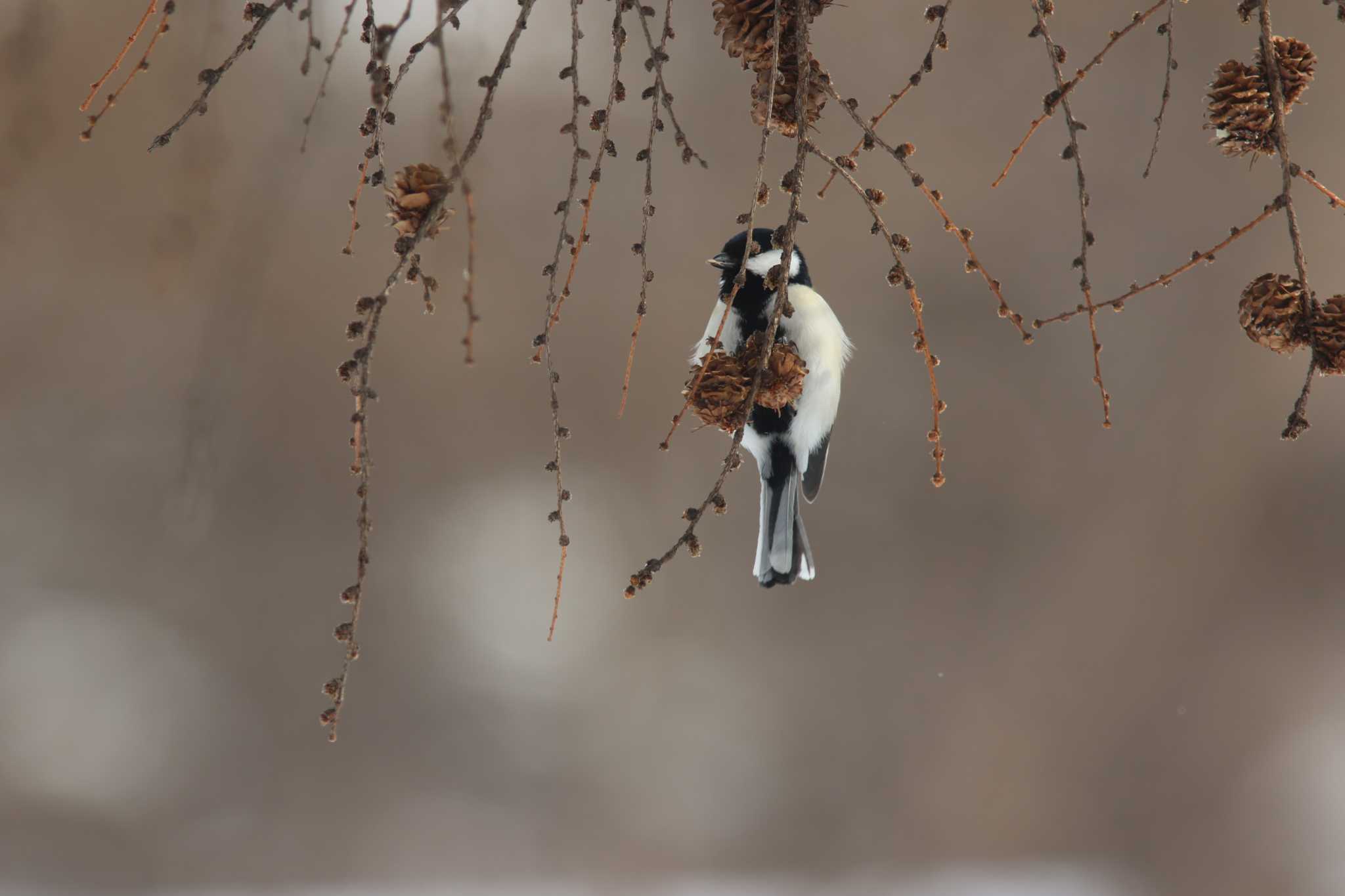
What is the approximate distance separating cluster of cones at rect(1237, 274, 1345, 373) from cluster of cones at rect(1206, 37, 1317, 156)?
0.07 metres

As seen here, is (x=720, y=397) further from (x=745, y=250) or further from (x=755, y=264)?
(x=755, y=264)

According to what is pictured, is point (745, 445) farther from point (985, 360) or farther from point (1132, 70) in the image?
point (1132, 70)

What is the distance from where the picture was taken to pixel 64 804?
4.42 ft

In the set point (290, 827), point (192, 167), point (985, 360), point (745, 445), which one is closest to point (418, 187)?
point (745, 445)

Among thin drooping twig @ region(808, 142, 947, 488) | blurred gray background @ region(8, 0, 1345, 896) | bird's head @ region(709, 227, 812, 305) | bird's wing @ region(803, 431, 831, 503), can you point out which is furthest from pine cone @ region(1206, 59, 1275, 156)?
blurred gray background @ region(8, 0, 1345, 896)

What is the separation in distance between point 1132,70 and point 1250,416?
0.52 m

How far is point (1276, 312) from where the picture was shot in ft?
1.62

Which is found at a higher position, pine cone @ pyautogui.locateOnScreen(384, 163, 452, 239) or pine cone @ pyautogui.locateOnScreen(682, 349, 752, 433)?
pine cone @ pyautogui.locateOnScreen(384, 163, 452, 239)

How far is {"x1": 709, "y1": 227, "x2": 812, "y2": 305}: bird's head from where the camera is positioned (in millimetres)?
813

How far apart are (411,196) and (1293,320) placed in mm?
424

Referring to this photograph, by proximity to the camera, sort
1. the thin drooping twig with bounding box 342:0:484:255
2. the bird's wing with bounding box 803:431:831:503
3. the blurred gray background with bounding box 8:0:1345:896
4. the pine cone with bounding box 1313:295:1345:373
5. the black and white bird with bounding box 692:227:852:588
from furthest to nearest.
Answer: the blurred gray background with bounding box 8:0:1345:896 → the bird's wing with bounding box 803:431:831:503 → the black and white bird with bounding box 692:227:852:588 → the pine cone with bounding box 1313:295:1345:373 → the thin drooping twig with bounding box 342:0:484:255

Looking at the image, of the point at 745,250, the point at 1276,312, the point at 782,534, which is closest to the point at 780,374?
the point at 745,250

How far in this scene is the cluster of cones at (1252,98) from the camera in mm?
495

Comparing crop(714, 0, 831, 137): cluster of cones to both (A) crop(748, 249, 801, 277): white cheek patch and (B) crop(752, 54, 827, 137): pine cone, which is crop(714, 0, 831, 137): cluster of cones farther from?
(A) crop(748, 249, 801, 277): white cheek patch
